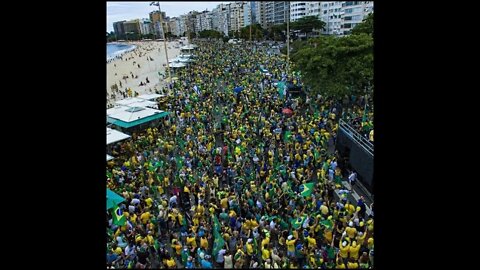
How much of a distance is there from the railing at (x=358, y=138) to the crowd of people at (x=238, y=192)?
93 centimetres

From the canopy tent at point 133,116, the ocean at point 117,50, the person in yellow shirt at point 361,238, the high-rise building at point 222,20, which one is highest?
the high-rise building at point 222,20

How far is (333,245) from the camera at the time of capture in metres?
7.42

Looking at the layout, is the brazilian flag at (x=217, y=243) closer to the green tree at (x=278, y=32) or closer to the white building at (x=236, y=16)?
the green tree at (x=278, y=32)

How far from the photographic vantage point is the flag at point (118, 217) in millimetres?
8414

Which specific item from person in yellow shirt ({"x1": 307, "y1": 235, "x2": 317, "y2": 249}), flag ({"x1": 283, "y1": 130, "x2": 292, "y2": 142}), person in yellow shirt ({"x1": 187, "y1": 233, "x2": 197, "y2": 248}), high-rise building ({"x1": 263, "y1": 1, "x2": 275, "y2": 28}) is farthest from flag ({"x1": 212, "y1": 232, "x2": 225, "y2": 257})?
high-rise building ({"x1": 263, "y1": 1, "x2": 275, "y2": 28})

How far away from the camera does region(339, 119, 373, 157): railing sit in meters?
11.1

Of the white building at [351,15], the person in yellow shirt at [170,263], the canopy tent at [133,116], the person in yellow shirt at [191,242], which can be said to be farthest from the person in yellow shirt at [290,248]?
the white building at [351,15]

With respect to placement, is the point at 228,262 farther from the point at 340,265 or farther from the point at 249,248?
the point at 340,265

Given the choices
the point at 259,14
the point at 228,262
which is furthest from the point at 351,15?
the point at 228,262

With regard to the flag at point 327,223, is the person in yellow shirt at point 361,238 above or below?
below

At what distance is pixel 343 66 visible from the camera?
16.6 m
